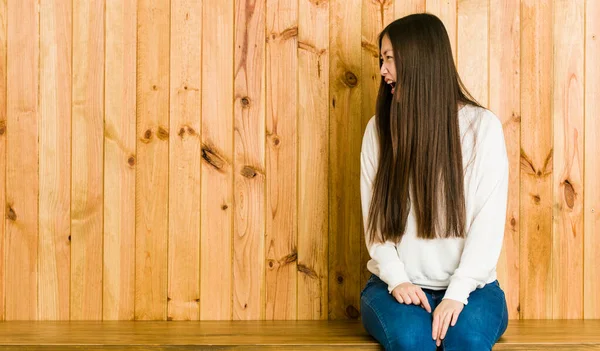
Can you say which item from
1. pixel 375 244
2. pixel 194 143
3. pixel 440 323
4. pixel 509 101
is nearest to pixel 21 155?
pixel 194 143

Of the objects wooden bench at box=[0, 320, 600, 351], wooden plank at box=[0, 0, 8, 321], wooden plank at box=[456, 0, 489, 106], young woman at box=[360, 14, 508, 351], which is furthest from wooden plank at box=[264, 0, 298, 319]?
wooden plank at box=[0, 0, 8, 321]

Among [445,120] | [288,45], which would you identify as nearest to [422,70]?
[445,120]

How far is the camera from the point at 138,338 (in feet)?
5.83

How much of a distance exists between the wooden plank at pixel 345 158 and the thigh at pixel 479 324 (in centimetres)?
51

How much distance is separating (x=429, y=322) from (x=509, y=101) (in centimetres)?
84

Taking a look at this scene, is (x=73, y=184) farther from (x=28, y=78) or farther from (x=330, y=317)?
(x=330, y=317)

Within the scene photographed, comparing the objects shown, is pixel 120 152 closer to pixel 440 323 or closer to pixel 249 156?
pixel 249 156

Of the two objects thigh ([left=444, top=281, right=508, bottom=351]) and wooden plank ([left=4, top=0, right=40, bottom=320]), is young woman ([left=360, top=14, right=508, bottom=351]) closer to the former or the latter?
thigh ([left=444, top=281, right=508, bottom=351])

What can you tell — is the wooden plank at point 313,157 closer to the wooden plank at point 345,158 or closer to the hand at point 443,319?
the wooden plank at point 345,158

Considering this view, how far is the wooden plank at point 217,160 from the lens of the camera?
2.10m

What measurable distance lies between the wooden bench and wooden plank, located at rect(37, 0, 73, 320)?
111 mm

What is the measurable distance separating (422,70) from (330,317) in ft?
2.65

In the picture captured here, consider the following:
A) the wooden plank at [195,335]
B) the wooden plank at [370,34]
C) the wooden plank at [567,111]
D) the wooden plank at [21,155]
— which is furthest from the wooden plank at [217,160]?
the wooden plank at [567,111]

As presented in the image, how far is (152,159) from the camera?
2100mm
